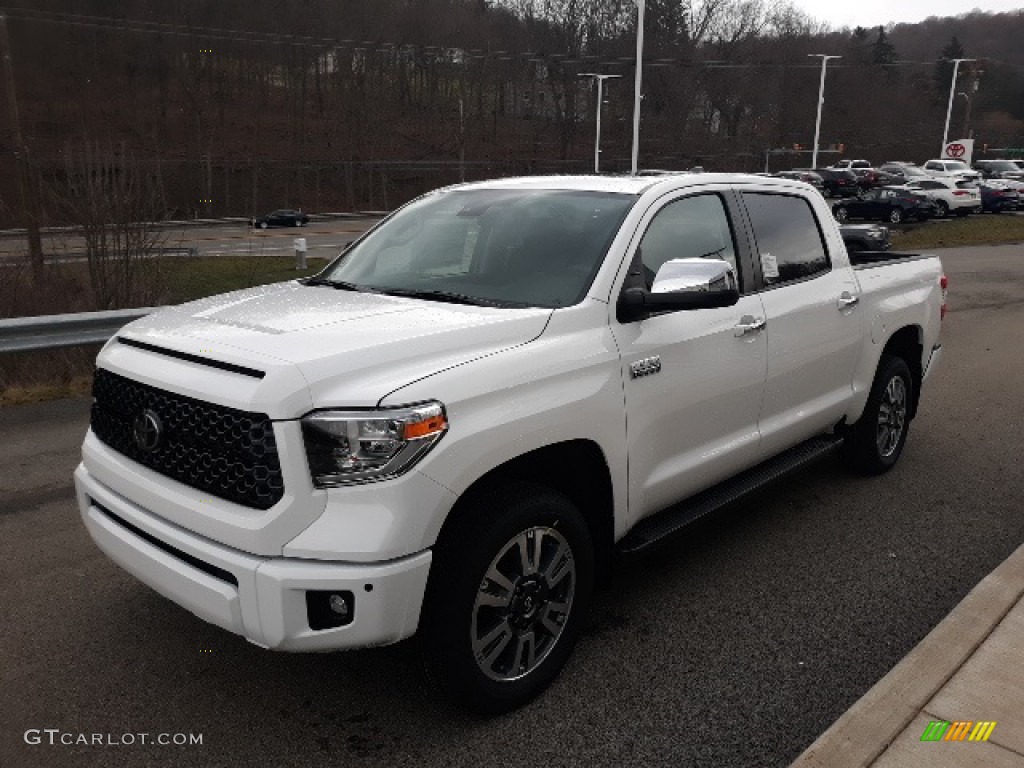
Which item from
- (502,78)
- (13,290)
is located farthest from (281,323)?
(502,78)

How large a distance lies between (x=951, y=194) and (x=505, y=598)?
35.0 meters

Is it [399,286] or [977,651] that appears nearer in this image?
[977,651]

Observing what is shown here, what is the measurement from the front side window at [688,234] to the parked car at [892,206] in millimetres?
31083

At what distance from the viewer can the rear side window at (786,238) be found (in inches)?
177

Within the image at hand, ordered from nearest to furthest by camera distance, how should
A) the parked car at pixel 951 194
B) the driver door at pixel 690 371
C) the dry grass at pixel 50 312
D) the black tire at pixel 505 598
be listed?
the black tire at pixel 505 598 → the driver door at pixel 690 371 → the dry grass at pixel 50 312 → the parked car at pixel 951 194

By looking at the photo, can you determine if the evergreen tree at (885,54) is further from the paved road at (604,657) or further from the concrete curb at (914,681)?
the concrete curb at (914,681)

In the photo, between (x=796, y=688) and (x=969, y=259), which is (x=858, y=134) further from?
(x=796, y=688)

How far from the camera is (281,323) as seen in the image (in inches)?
125

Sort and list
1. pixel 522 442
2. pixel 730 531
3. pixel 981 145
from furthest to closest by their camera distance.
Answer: pixel 981 145
pixel 730 531
pixel 522 442

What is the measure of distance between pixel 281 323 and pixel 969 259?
20357mm

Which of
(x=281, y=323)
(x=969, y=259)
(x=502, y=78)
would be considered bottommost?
(x=969, y=259)

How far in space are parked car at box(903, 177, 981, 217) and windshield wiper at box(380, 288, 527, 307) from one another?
110 feet

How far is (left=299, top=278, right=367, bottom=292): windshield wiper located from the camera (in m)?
3.94

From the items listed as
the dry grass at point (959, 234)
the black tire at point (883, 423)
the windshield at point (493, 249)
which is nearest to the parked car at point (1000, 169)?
the dry grass at point (959, 234)
